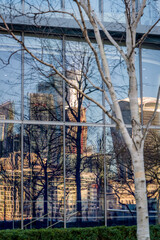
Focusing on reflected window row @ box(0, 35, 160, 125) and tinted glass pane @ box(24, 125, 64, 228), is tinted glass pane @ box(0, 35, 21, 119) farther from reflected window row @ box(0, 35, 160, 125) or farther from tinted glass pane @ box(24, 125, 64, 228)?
tinted glass pane @ box(24, 125, 64, 228)

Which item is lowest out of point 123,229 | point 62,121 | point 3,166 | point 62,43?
point 123,229

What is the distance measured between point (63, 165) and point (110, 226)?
2.55m

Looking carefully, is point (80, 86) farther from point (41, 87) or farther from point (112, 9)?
point (112, 9)

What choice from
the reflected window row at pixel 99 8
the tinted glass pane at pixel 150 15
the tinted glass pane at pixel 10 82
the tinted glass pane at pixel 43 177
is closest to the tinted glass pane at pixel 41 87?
the tinted glass pane at pixel 10 82

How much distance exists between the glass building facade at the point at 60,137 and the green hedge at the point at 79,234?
2.31 feet

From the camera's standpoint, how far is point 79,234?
1320 centimetres

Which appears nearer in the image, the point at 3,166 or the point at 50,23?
the point at 3,166

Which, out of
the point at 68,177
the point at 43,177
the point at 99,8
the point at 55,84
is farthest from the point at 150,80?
the point at 43,177

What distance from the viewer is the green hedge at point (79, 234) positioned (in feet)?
40.8

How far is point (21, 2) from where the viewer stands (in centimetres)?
1424

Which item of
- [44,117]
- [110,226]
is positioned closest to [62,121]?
[44,117]

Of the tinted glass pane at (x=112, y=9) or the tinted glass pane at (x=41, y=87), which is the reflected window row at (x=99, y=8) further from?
the tinted glass pane at (x=41, y=87)

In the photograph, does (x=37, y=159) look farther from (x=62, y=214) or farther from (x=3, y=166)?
(x=62, y=214)

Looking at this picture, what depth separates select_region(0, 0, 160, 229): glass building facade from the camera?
13.6 metres
